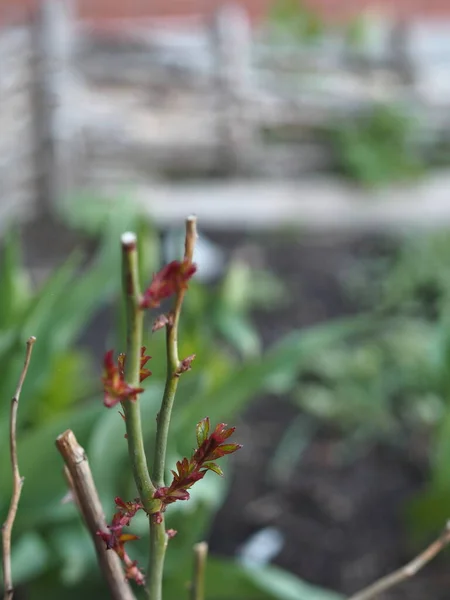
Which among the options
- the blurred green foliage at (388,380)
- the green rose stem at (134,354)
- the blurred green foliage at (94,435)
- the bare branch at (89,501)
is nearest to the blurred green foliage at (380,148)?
the blurred green foliage at (388,380)

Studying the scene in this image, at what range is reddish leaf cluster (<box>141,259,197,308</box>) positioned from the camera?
475 millimetres

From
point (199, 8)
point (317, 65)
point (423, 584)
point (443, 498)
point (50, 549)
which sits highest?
point (199, 8)

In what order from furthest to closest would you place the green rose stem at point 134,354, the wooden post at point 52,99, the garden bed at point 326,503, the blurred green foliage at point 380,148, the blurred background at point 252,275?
the blurred green foliage at point 380,148
the wooden post at point 52,99
the garden bed at point 326,503
the blurred background at point 252,275
the green rose stem at point 134,354

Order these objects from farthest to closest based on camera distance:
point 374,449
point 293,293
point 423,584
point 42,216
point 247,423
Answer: point 42,216 < point 293,293 < point 247,423 < point 374,449 < point 423,584

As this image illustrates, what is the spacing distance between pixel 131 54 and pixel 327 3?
10.4 ft

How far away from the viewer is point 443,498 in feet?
4.84

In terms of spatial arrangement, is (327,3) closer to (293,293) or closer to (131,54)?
(131,54)

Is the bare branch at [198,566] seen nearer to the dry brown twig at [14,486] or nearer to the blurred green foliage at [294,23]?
the dry brown twig at [14,486]

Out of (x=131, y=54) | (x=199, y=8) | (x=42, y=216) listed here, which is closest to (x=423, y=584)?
(x=42, y=216)

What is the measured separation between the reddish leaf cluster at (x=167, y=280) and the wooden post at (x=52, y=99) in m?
3.70

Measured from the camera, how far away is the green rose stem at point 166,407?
50 centimetres

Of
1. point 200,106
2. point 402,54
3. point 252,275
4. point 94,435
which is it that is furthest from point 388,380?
point 402,54

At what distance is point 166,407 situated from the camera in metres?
0.53

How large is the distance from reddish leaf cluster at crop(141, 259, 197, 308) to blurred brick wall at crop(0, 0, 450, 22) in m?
6.79
